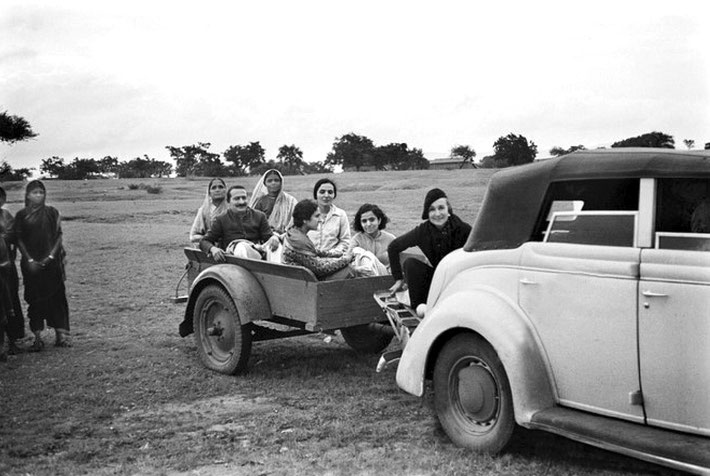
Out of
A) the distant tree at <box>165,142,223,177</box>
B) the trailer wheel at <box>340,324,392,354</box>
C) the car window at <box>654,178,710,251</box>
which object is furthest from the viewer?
the distant tree at <box>165,142,223,177</box>

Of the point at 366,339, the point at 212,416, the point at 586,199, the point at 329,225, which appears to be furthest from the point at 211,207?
the point at 586,199

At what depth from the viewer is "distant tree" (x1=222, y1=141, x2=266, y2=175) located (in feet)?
79.9

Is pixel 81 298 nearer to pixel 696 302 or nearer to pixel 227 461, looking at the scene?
pixel 227 461

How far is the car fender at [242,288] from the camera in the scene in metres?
6.20

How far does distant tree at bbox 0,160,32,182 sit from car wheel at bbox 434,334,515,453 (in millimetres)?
4588

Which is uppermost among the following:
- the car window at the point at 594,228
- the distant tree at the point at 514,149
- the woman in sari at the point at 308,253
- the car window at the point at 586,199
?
the distant tree at the point at 514,149

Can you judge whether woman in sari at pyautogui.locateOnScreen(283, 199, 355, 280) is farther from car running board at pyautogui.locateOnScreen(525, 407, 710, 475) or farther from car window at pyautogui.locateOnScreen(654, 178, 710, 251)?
car window at pyautogui.locateOnScreen(654, 178, 710, 251)

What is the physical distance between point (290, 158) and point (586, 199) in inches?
901

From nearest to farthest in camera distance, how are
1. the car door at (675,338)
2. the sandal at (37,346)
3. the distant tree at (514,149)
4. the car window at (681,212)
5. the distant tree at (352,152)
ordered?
the car door at (675,338) < the car window at (681,212) < the sandal at (37,346) < the distant tree at (514,149) < the distant tree at (352,152)

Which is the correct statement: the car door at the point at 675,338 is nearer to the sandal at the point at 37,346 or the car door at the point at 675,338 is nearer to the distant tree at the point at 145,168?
the sandal at the point at 37,346

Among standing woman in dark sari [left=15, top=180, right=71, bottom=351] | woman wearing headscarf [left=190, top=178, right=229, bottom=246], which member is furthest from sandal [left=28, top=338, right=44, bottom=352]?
woman wearing headscarf [left=190, top=178, right=229, bottom=246]

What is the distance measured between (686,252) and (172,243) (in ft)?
49.6

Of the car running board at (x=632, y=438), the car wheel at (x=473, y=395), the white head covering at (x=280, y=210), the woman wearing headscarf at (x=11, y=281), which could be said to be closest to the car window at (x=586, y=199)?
the car wheel at (x=473, y=395)

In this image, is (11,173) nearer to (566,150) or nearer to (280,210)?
(280,210)
